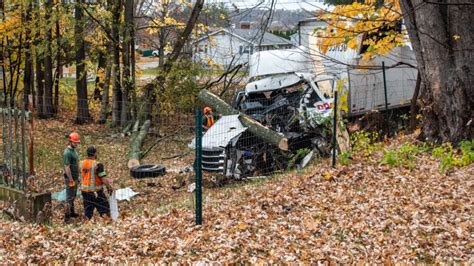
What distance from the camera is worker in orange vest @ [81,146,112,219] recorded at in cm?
907

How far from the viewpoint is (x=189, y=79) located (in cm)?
1962

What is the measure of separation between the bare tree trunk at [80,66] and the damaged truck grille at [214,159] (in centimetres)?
1033

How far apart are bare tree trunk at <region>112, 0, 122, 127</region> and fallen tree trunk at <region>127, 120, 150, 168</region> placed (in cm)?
308

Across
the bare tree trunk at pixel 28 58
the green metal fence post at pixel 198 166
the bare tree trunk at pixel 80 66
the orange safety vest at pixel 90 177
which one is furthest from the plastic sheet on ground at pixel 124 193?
the bare tree trunk at pixel 28 58

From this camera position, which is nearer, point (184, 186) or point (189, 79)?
point (184, 186)

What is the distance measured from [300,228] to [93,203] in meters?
3.97

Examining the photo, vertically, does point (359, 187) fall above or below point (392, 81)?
below

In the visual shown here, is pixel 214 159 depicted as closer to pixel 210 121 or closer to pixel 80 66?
pixel 210 121

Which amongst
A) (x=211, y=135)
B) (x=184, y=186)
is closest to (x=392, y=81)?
(x=211, y=135)

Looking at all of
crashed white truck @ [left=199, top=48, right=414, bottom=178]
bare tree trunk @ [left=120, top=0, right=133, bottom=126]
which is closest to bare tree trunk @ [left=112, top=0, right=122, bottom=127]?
bare tree trunk @ [left=120, top=0, right=133, bottom=126]

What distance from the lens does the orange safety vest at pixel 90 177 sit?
9.07 m

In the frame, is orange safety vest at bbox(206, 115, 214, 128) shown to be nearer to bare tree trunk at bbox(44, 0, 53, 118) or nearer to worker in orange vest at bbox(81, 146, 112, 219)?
worker in orange vest at bbox(81, 146, 112, 219)

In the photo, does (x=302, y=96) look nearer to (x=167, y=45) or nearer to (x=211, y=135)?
(x=211, y=135)

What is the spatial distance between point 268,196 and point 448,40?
200 inches
